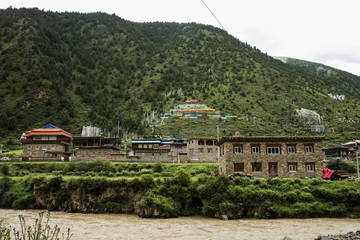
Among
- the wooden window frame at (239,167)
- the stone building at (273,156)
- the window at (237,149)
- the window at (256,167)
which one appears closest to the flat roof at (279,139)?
the stone building at (273,156)

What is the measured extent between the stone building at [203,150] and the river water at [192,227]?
31777mm

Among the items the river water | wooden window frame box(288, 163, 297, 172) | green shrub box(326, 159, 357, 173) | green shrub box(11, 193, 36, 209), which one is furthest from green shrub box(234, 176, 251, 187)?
green shrub box(11, 193, 36, 209)

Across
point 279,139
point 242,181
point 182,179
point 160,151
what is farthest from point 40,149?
point 279,139

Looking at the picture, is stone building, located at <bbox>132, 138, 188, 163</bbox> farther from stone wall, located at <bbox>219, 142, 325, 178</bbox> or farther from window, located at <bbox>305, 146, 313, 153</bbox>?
window, located at <bbox>305, 146, 313, 153</bbox>

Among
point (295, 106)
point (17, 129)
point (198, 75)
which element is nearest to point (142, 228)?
point (17, 129)

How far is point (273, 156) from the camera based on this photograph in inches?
1531

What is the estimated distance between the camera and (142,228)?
26188 millimetres

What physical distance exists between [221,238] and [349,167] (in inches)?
1370

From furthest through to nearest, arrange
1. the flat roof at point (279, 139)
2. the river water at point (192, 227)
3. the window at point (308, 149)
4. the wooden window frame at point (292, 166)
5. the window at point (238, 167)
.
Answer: the window at point (308, 149) < the wooden window frame at point (292, 166) < the flat roof at point (279, 139) < the window at point (238, 167) < the river water at point (192, 227)

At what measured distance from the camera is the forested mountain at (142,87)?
338ft

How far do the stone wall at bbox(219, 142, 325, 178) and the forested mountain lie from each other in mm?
50190

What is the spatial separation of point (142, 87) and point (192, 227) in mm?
126858

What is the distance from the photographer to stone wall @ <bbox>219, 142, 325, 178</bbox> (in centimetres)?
3825

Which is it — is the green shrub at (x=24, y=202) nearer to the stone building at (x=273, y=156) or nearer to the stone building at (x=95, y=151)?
the stone building at (x=95, y=151)
